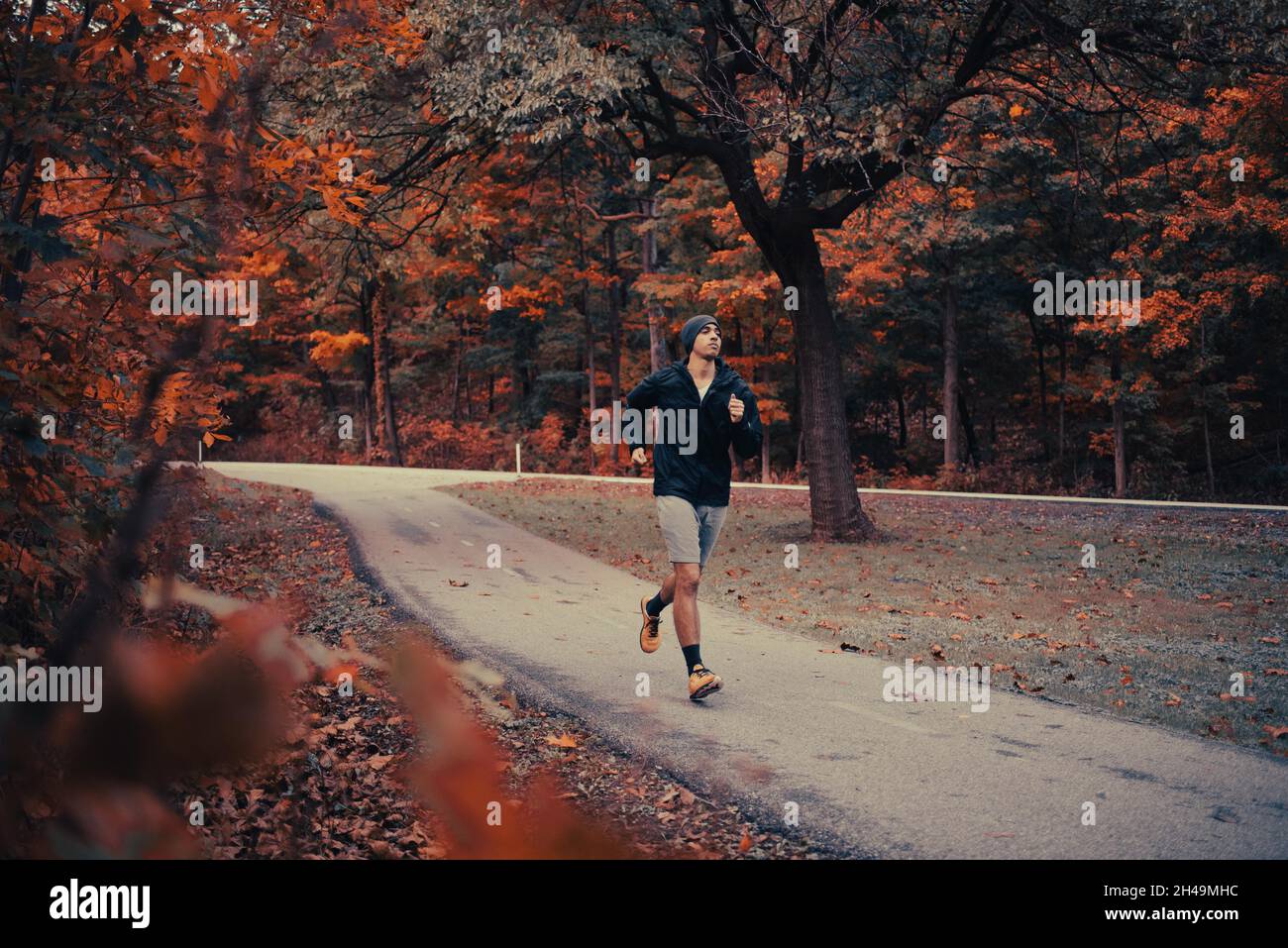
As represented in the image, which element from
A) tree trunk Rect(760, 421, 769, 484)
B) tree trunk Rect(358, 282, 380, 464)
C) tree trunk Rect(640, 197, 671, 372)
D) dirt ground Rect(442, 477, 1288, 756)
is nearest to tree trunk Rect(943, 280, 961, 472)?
tree trunk Rect(760, 421, 769, 484)

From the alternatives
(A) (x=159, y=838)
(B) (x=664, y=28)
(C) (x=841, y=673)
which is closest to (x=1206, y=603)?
(C) (x=841, y=673)

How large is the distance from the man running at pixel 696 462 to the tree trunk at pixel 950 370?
86.7 ft

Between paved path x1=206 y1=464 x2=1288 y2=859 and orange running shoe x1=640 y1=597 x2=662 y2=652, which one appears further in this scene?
orange running shoe x1=640 y1=597 x2=662 y2=652

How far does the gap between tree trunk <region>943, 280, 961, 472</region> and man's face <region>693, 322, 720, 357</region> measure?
26.5m

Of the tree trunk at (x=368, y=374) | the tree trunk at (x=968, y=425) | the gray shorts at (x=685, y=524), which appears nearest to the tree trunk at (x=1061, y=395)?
the tree trunk at (x=968, y=425)

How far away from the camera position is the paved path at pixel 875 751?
4.73 metres

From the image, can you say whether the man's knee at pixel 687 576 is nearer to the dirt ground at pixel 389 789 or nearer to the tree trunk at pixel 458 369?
the dirt ground at pixel 389 789

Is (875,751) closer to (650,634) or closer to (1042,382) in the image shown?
(650,634)

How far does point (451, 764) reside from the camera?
5.83 m

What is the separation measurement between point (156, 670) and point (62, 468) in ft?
3.32

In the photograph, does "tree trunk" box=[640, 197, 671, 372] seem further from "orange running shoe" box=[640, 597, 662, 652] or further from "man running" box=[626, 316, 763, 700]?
"man running" box=[626, 316, 763, 700]

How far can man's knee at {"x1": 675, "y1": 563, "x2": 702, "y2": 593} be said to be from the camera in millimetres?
7012

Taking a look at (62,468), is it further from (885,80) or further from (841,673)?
(885,80)
